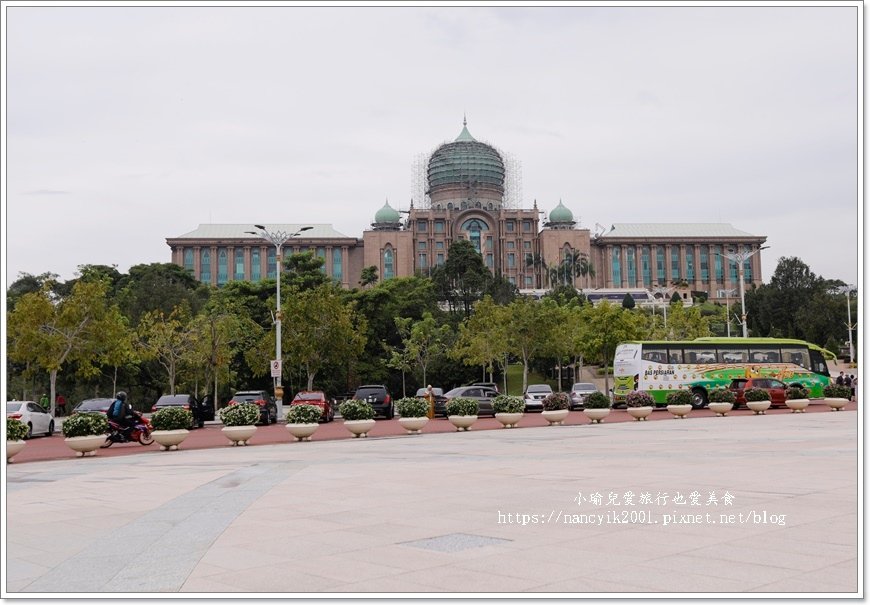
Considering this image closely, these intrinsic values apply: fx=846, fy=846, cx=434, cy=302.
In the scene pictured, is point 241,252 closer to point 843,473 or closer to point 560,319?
point 560,319

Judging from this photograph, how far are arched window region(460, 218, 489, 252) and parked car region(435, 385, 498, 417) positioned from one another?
105232 mm

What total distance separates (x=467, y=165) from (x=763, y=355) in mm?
103054

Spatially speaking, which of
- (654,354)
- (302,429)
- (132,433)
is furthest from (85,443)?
(654,354)

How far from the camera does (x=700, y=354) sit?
39.3 m

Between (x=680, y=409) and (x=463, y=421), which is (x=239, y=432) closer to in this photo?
(x=463, y=421)

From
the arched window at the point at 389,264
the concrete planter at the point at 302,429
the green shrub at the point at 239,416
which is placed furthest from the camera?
the arched window at the point at 389,264

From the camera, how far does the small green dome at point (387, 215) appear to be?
150000 mm

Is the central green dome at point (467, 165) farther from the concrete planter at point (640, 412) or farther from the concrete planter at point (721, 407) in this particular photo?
the concrete planter at point (640, 412)

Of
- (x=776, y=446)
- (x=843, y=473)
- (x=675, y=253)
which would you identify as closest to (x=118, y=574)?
(x=843, y=473)

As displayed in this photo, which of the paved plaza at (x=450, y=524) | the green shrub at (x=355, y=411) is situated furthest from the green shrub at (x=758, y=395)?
the green shrub at (x=355, y=411)

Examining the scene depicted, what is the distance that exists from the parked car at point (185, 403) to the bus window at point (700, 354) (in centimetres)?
2177

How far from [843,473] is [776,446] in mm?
5419

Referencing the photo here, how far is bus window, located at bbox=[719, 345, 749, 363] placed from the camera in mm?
39759

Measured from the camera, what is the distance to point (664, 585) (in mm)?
6426
